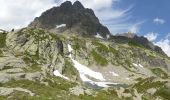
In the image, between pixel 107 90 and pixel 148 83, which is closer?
pixel 107 90

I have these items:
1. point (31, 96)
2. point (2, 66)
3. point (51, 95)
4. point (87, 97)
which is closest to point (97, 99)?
point (87, 97)

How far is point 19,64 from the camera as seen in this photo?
5605 inches

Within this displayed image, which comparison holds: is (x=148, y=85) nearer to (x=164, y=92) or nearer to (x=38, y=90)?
(x=164, y=92)

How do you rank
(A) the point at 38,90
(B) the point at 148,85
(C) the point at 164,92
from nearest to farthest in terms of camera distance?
(A) the point at 38,90 < (C) the point at 164,92 < (B) the point at 148,85

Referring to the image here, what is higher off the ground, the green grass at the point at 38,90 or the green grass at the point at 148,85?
the green grass at the point at 38,90

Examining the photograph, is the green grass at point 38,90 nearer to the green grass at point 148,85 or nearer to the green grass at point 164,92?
the green grass at point 164,92

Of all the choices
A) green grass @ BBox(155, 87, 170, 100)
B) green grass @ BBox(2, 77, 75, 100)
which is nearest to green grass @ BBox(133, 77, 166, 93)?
green grass @ BBox(155, 87, 170, 100)

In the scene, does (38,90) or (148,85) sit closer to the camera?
(38,90)

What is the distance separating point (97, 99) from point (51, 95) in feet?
50.5

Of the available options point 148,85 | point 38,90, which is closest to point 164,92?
point 148,85

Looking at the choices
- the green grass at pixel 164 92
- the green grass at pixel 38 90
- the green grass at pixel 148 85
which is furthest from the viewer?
the green grass at pixel 148 85

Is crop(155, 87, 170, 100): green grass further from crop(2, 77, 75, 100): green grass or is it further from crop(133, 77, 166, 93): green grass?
crop(2, 77, 75, 100): green grass

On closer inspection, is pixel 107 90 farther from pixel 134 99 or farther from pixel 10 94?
pixel 10 94

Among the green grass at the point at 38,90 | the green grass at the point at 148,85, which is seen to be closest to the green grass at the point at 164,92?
the green grass at the point at 148,85
